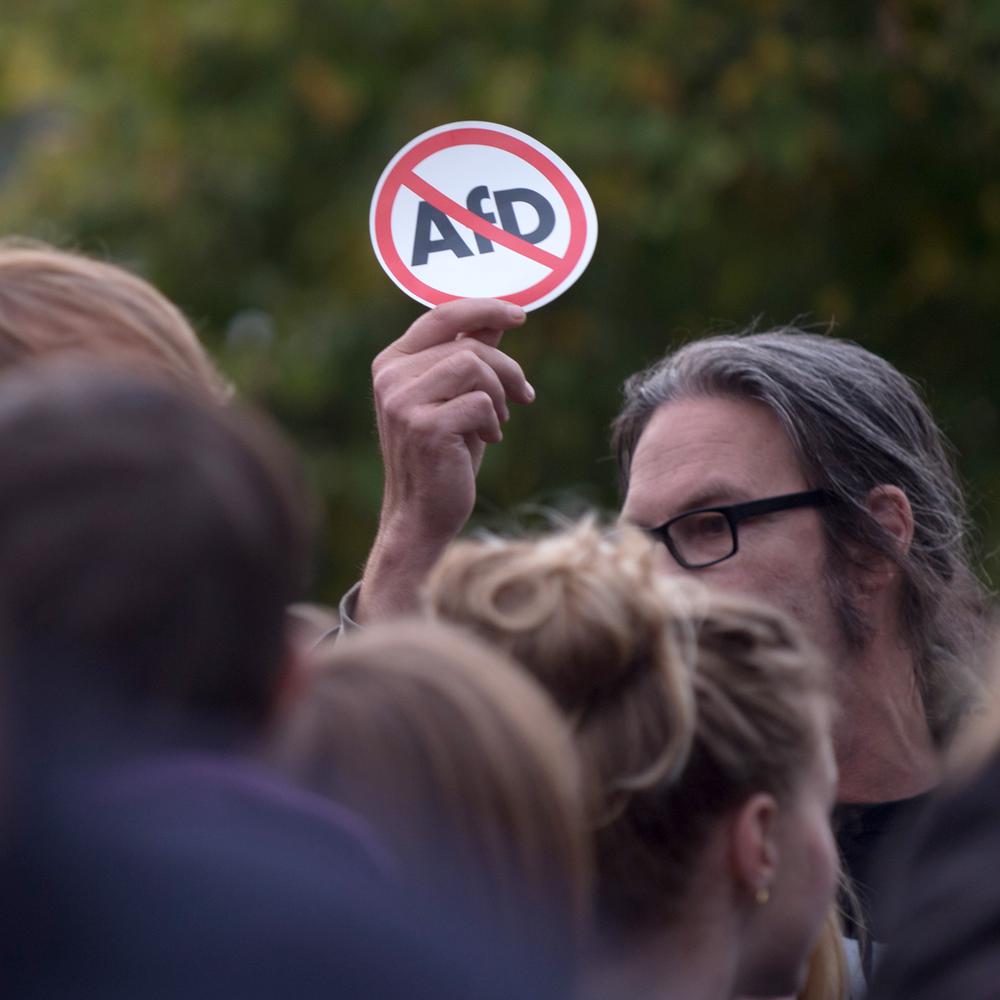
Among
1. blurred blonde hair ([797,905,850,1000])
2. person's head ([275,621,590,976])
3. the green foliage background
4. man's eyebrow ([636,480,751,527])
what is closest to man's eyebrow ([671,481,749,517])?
man's eyebrow ([636,480,751,527])

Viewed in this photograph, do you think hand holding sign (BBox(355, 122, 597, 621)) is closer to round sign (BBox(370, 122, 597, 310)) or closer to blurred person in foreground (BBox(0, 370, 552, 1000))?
round sign (BBox(370, 122, 597, 310))

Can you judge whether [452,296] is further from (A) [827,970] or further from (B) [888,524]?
(A) [827,970]

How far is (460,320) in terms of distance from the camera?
2506 millimetres

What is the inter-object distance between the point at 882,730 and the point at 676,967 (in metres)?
1.28

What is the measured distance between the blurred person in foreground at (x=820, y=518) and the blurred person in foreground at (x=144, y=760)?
135cm

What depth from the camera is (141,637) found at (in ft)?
3.67

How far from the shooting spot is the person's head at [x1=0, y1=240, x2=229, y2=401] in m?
1.92

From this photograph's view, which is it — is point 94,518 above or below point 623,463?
above

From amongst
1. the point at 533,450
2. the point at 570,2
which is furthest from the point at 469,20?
the point at 533,450

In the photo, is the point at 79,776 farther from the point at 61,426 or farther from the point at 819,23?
the point at 819,23

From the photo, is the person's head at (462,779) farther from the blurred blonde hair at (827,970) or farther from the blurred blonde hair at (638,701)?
the blurred blonde hair at (827,970)

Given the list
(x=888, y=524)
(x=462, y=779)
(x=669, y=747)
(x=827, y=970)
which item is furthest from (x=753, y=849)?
(x=888, y=524)

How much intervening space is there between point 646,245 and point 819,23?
1.11 metres

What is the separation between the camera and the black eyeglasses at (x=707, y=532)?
2.87 m
